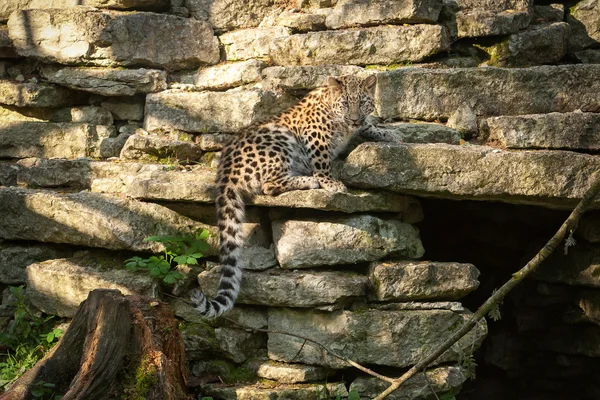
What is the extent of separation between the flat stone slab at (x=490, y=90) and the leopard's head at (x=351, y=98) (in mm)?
321

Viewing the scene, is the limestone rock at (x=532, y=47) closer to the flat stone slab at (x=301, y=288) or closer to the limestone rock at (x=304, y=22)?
the limestone rock at (x=304, y=22)

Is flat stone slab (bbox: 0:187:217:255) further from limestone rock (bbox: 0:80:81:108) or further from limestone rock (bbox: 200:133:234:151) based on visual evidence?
limestone rock (bbox: 0:80:81:108)

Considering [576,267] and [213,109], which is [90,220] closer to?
[213,109]

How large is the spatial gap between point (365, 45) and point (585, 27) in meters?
2.73

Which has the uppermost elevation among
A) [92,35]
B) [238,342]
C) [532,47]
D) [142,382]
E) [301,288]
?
[92,35]

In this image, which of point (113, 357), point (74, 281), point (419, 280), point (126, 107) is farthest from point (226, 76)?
point (113, 357)

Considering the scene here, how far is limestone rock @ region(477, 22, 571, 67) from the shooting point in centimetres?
896

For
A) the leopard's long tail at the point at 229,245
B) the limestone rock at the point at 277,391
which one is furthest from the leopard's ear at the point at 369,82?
the limestone rock at the point at 277,391

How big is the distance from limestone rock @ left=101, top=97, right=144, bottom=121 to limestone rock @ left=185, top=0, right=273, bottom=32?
1.34 metres

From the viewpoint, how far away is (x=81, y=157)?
9.16 m

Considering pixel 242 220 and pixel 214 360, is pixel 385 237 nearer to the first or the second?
pixel 242 220

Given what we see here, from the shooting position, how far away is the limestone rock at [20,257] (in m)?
8.31

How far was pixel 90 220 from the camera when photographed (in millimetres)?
7855

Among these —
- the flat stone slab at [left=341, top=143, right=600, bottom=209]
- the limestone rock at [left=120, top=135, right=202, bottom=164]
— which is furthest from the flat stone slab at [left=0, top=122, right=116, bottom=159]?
the flat stone slab at [left=341, top=143, right=600, bottom=209]
